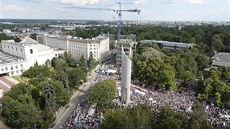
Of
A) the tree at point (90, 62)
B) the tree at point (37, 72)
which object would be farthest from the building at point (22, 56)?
the tree at point (90, 62)

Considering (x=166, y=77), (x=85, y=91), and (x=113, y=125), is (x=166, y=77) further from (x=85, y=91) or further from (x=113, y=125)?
(x=113, y=125)

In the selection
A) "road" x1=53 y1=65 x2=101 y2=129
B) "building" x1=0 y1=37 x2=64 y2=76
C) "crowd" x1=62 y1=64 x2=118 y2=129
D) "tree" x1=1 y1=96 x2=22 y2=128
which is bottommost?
"road" x1=53 y1=65 x2=101 y2=129

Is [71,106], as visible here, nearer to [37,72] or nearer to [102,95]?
[102,95]

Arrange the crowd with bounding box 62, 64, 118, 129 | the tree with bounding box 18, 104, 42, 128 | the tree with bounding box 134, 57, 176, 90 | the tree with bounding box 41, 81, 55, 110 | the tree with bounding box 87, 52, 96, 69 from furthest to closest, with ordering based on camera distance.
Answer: the tree with bounding box 87, 52, 96, 69
the tree with bounding box 134, 57, 176, 90
the tree with bounding box 41, 81, 55, 110
the crowd with bounding box 62, 64, 118, 129
the tree with bounding box 18, 104, 42, 128

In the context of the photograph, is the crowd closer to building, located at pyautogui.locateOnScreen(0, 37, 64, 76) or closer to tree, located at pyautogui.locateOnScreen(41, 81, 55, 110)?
tree, located at pyautogui.locateOnScreen(41, 81, 55, 110)

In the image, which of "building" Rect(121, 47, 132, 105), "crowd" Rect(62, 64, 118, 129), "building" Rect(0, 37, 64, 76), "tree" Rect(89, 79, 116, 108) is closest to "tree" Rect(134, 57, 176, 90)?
"building" Rect(121, 47, 132, 105)

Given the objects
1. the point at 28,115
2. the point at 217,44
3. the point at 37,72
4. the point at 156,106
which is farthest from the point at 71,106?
the point at 217,44
